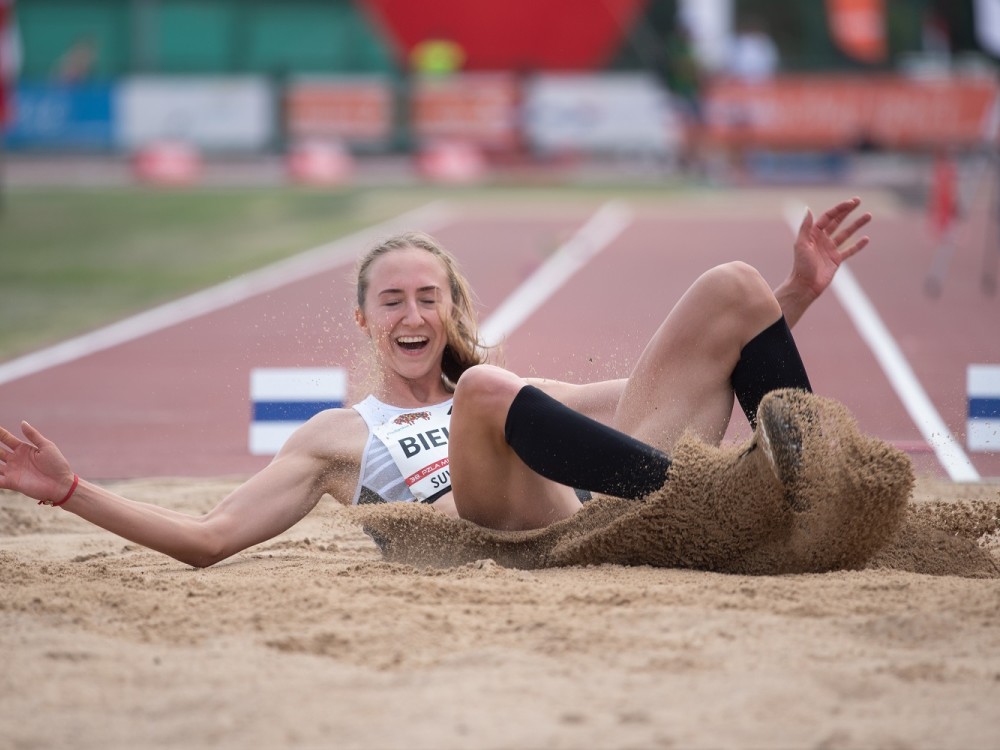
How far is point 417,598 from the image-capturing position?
367 centimetres

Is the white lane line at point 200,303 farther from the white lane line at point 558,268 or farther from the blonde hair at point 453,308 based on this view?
the white lane line at point 558,268

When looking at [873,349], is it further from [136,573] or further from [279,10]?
[279,10]

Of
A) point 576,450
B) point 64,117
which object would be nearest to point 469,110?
point 64,117

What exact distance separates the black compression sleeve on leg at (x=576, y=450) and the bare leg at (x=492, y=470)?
0.05m

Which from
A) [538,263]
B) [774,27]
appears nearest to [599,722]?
[538,263]

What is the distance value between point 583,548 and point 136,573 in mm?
1308

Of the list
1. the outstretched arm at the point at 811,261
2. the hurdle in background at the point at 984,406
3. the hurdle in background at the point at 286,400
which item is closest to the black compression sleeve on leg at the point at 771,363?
the outstretched arm at the point at 811,261

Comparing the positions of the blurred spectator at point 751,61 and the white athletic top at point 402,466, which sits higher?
the blurred spectator at point 751,61

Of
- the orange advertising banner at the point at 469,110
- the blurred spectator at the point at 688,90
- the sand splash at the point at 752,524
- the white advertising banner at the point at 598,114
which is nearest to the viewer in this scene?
the sand splash at the point at 752,524

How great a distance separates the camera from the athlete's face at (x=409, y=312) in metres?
4.43

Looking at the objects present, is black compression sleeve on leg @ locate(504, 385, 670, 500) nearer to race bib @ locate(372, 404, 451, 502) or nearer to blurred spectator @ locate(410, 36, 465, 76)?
race bib @ locate(372, 404, 451, 502)

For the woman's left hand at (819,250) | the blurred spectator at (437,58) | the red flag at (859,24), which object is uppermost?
the blurred spectator at (437,58)

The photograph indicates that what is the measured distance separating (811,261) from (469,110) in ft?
81.7

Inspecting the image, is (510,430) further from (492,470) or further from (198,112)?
(198,112)
